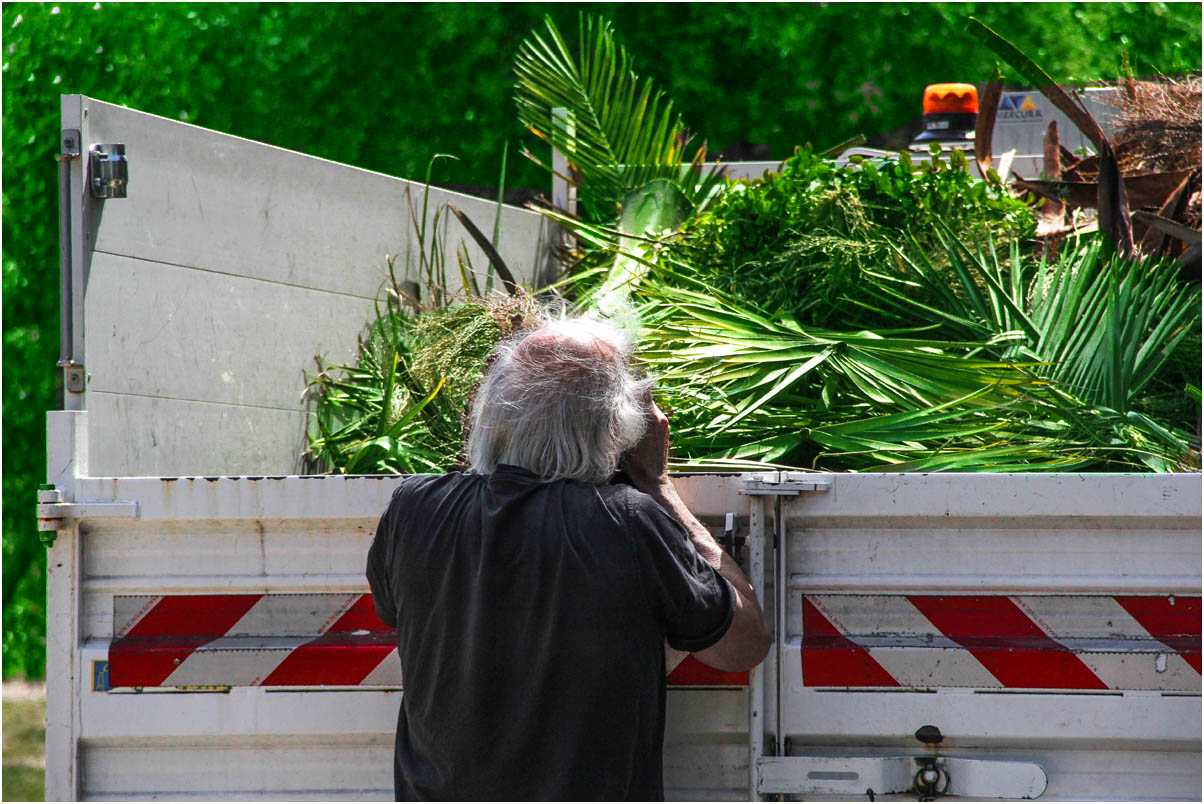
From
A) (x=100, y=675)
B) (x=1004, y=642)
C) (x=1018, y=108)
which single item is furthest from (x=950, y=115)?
(x=100, y=675)

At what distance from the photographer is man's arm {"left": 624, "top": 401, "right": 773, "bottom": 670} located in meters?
2.01

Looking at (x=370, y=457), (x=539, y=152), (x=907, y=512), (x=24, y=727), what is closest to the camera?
(x=907, y=512)

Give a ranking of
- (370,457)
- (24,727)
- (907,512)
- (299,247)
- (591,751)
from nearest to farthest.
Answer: (591,751)
(907,512)
(370,457)
(299,247)
(24,727)

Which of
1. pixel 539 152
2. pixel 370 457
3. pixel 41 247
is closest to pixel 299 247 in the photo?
pixel 370 457

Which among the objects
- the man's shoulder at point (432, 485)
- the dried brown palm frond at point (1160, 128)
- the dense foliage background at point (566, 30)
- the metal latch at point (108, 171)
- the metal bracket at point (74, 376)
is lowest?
the man's shoulder at point (432, 485)

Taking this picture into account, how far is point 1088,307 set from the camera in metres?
2.93

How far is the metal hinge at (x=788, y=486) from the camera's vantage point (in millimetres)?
2070

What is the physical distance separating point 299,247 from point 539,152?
21.2 feet

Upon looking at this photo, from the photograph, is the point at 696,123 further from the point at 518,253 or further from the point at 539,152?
the point at 518,253

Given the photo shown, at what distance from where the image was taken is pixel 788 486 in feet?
6.79

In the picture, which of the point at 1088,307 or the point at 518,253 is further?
the point at 518,253

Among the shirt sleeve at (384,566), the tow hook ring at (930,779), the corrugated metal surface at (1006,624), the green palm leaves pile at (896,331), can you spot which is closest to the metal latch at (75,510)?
the shirt sleeve at (384,566)

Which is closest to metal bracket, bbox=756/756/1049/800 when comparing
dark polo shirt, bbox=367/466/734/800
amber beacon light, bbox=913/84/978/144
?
dark polo shirt, bbox=367/466/734/800

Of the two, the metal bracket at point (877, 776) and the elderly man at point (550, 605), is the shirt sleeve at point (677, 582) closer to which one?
the elderly man at point (550, 605)
